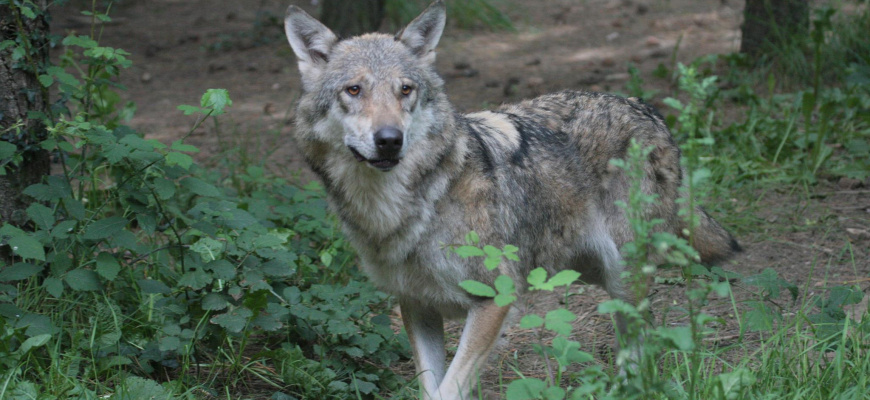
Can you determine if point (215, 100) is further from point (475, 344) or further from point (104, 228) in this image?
point (475, 344)

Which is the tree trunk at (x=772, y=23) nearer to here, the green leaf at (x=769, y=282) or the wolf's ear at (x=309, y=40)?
the green leaf at (x=769, y=282)

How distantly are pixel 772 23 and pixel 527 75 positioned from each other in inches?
92.7

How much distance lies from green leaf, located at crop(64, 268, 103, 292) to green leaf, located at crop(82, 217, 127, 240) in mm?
170

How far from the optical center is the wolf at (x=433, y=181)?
11.2ft

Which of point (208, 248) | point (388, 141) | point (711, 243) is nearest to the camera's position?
point (388, 141)

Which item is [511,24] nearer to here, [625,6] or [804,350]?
[625,6]

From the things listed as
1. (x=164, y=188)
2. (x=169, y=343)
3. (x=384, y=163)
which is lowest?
(x=169, y=343)

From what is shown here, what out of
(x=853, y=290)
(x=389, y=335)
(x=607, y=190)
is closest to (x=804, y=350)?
(x=853, y=290)

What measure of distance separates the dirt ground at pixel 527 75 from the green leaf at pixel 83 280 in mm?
1149

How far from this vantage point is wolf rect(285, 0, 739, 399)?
3418 millimetres

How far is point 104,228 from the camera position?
11.5ft

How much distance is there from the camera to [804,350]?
3229 millimetres

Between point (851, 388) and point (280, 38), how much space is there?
818 cm

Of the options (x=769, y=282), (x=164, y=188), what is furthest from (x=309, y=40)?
(x=769, y=282)
